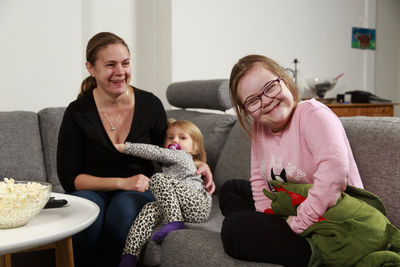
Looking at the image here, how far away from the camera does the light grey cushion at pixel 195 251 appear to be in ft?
4.07

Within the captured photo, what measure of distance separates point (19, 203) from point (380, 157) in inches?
38.8

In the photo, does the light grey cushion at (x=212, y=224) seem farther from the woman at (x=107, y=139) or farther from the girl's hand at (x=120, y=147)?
the girl's hand at (x=120, y=147)

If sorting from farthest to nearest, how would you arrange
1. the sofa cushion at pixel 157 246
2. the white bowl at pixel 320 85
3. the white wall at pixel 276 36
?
the white bowl at pixel 320 85
the white wall at pixel 276 36
the sofa cushion at pixel 157 246

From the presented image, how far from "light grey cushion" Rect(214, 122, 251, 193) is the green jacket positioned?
2.87 feet

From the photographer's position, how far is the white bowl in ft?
13.8

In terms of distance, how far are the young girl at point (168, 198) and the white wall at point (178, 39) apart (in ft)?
4.64

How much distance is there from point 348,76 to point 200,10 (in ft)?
6.60

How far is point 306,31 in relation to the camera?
453 centimetres

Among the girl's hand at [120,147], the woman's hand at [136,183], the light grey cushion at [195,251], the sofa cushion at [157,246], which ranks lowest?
the sofa cushion at [157,246]

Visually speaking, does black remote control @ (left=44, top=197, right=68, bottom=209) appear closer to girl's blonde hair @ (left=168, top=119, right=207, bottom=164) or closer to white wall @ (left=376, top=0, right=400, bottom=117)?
girl's blonde hair @ (left=168, top=119, right=207, bottom=164)

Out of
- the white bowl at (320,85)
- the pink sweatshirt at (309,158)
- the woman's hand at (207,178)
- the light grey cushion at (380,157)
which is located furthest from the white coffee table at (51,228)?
the white bowl at (320,85)

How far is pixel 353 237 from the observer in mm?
1084

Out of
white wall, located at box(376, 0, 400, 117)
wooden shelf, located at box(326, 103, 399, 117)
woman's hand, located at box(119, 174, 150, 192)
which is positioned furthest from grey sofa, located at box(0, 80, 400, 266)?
white wall, located at box(376, 0, 400, 117)

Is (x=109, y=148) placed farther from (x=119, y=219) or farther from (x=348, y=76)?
(x=348, y=76)
